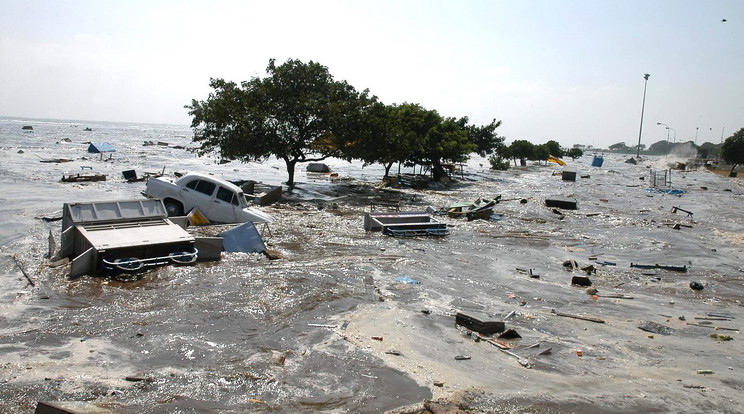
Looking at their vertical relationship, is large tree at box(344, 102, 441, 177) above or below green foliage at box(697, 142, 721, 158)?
below

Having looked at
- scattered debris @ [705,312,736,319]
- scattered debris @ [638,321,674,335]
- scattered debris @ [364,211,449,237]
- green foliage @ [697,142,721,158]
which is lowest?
scattered debris @ [638,321,674,335]

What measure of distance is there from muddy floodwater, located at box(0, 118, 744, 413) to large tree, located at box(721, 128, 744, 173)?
49.9 meters

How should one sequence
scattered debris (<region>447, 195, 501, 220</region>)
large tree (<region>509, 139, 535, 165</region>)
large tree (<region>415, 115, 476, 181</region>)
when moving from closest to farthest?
scattered debris (<region>447, 195, 501, 220</region>)
large tree (<region>415, 115, 476, 181</region>)
large tree (<region>509, 139, 535, 165</region>)

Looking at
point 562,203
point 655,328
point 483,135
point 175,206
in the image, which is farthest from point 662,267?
point 483,135

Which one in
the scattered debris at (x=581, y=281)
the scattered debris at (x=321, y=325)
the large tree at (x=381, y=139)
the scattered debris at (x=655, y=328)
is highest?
the large tree at (x=381, y=139)

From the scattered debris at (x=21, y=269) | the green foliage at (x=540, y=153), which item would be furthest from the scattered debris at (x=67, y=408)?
the green foliage at (x=540, y=153)

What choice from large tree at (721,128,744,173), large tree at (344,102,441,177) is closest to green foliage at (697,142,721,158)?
large tree at (721,128,744,173)

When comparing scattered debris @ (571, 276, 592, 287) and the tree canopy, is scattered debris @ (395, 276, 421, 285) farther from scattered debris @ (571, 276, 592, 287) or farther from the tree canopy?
the tree canopy

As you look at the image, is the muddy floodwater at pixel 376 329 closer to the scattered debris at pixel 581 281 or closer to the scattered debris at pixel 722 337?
the scattered debris at pixel 722 337

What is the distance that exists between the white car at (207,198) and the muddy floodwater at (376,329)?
4.23 feet

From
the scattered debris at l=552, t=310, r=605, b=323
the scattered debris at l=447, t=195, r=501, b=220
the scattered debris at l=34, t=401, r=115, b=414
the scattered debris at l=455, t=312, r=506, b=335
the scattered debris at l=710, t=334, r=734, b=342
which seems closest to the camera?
the scattered debris at l=34, t=401, r=115, b=414

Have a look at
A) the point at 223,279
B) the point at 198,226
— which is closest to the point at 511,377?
the point at 223,279

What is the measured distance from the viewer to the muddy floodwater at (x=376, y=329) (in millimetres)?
6055

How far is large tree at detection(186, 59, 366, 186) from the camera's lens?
86.3 feet
